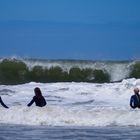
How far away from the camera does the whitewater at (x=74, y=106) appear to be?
1969 cm

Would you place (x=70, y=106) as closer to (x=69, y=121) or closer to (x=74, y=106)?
(x=74, y=106)

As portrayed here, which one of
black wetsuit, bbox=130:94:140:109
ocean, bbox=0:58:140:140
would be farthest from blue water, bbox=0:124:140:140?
black wetsuit, bbox=130:94:140:109

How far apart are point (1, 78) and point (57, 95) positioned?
37.0 feet

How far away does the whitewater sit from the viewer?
64.6 ft

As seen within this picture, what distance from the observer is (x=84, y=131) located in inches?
691

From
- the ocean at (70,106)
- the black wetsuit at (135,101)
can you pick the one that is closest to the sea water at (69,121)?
the ocean at (70,106)

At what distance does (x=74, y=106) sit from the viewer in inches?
966

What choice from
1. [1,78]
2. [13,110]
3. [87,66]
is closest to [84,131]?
[13,110]

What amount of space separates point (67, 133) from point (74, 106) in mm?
7478

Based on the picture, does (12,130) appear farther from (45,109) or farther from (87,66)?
(87,66)

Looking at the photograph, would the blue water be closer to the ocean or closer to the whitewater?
the ocean

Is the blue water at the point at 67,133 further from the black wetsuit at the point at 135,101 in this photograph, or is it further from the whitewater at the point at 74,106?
the black wetsuit at the point at 135,101

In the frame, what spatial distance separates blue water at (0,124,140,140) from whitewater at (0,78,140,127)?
1.03 m

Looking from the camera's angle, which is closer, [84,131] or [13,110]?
[84,131]
